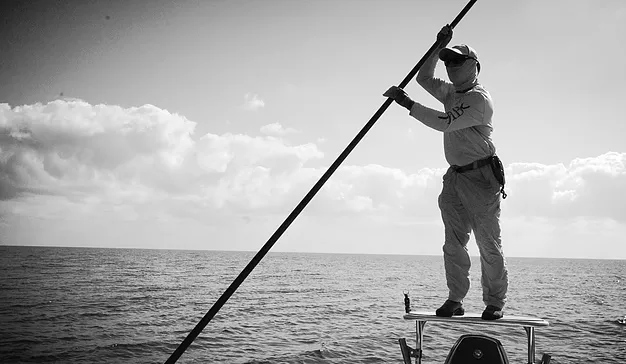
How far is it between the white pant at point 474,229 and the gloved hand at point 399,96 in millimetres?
940

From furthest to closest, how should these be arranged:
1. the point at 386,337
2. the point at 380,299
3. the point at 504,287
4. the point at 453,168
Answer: the point at 380,299 → the point at 386,337 → the point at 453,168 → the point at 504,287

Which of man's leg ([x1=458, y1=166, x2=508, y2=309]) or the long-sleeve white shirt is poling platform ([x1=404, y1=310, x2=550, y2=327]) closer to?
man's leg ([x1=458, y1=166, x2=508, y2=309])

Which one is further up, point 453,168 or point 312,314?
point 453,168

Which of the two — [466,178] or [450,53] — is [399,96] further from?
[466,178]

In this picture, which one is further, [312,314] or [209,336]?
[312,314]

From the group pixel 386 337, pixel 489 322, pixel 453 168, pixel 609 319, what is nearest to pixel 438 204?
pixel 453 168

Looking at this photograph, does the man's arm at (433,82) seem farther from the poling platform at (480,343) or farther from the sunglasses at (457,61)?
the poling platform at (480,343)

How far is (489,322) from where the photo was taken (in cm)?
→ 379

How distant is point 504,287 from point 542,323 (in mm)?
634

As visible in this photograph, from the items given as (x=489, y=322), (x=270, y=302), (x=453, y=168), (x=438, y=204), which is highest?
(x=453, y=168)

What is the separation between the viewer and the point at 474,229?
4438 mm

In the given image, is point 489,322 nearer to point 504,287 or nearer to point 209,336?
point 504,287

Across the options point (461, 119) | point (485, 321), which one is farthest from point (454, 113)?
point (485, 321)

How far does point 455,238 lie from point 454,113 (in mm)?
1278
